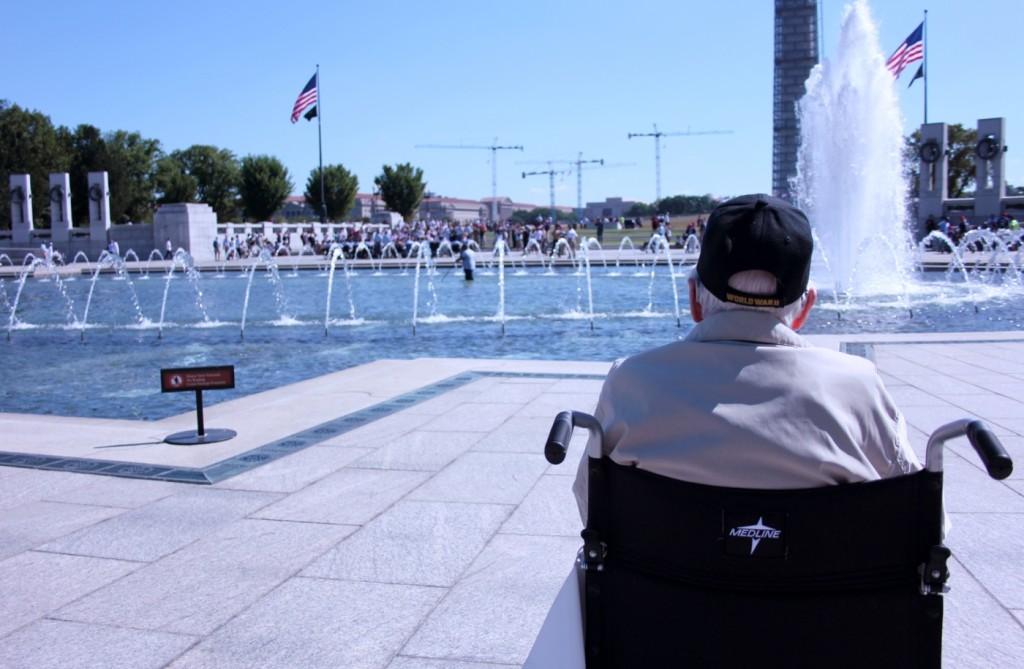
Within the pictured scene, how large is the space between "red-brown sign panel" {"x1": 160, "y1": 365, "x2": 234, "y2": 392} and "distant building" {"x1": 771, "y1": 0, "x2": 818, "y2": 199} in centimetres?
13686

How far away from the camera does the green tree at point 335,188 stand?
90.9 meters

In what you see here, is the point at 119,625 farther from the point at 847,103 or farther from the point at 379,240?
the point at 379,240

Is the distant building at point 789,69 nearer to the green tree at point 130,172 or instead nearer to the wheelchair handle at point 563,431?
the green tree at point 130,172

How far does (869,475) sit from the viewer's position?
203 cm

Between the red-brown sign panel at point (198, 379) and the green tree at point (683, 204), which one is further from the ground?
the green tree at point (683, 204)

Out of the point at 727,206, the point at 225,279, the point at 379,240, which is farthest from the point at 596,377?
the point at 379,240

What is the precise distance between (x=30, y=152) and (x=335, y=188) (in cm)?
3020

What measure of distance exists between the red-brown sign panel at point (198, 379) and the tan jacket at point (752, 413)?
4941 mm

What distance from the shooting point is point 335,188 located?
307ft

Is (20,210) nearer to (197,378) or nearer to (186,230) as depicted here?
(186,230)

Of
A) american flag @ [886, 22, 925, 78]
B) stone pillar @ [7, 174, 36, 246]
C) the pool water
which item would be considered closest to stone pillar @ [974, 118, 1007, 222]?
american flag @ [886, 22, 925, 78]

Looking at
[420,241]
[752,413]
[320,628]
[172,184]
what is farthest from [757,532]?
[172,184]

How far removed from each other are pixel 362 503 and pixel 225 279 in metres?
30.2

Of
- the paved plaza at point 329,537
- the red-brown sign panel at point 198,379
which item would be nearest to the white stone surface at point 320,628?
the paved plaza at point 329,537
